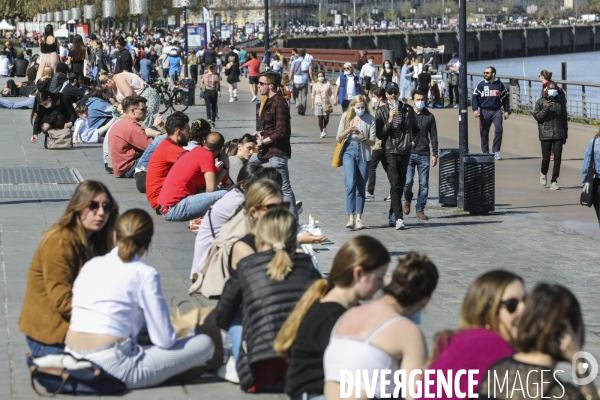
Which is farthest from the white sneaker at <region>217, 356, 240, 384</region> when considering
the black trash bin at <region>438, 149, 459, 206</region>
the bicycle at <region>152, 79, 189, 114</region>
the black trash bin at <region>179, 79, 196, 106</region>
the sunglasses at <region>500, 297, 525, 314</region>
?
the black trash bin at <region>179, 79, 196, 106</region>

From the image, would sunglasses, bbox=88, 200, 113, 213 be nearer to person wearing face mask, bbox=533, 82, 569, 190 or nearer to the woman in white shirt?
the woman in white shirt

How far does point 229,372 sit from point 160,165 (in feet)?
19.8

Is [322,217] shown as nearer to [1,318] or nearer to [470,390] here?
[1,318]

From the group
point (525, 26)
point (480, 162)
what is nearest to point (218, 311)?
point (480, 162)

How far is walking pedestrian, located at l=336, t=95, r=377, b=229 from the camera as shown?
1270 cm

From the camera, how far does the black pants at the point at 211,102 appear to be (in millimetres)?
25469

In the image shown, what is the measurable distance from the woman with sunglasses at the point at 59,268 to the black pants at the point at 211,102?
19180mm

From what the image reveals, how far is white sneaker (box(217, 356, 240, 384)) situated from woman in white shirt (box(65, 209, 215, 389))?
1.71 ft

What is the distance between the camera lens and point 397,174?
1311 cm

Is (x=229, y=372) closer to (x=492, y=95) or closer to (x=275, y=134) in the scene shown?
(x=275, y=134)

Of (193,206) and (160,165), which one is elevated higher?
(160,165)

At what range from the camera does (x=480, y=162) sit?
14.2 m

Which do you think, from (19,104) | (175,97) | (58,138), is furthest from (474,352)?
(175,97)

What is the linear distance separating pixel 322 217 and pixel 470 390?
30.8 ft
